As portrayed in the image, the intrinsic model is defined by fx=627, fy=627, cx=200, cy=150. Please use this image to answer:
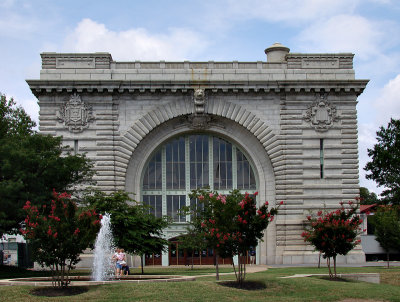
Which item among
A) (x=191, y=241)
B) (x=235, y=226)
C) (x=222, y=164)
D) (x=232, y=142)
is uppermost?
(x=232, y=142)

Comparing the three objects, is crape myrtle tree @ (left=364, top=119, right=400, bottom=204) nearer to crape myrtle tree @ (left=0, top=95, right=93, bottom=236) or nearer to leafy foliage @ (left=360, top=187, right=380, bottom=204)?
crape myrtle tree @ (left=0, top=95, right=93, bottom=236)

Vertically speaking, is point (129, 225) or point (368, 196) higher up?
point (368, 196)

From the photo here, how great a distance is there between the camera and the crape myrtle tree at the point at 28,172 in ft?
→ 106

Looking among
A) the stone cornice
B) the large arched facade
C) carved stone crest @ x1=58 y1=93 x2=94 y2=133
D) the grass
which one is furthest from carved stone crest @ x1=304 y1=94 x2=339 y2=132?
the grass

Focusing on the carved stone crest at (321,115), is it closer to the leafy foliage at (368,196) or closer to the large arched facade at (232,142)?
the large arched facade at (232,142)

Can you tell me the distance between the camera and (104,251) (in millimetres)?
33406

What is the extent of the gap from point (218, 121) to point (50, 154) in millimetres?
15010

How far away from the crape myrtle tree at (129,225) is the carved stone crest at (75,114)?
865 centimetres

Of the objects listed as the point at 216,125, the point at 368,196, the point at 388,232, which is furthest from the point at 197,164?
the point at 368,196

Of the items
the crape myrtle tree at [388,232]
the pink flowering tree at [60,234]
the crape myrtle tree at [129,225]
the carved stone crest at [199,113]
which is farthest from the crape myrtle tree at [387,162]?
the pink flowering tree at [60,234]

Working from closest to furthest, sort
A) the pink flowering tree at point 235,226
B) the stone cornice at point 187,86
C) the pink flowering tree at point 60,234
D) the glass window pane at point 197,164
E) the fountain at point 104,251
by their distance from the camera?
the pink flowering tree at point 60,234, the pink flowering tree at point 235,226, the fountain at point 104,251, the stone cornice at point 187,86, the glass window pane at point 197,164

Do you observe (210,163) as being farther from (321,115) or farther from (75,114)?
(75,114)

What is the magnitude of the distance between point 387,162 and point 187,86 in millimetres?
26866

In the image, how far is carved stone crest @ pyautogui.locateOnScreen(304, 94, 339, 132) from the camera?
45.6 meters
